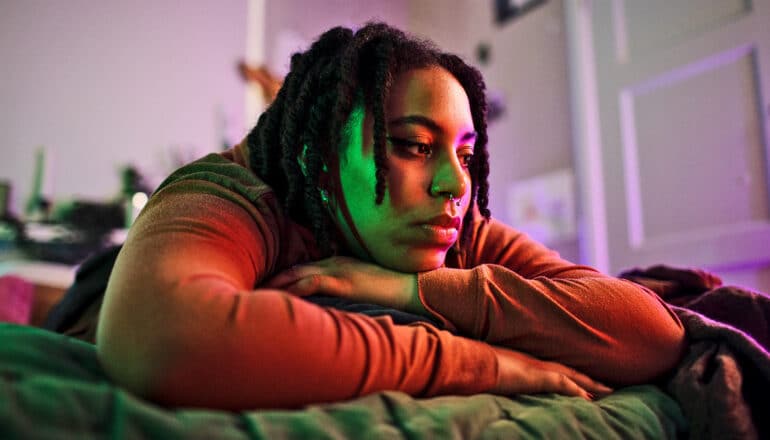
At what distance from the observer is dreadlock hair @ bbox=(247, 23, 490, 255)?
88 cm

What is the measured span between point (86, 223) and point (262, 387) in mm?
1999

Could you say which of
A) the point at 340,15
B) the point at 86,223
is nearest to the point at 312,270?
the point at 86,223

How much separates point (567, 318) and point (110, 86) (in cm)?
242

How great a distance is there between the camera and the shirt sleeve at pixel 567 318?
0.77 meters

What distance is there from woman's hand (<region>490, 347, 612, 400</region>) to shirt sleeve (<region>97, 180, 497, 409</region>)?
2 centimetres

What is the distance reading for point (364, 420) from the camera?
1.77 ft

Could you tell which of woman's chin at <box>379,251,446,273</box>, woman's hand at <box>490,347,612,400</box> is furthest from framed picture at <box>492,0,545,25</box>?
woman's hand at <box>490,347,612,400</box>

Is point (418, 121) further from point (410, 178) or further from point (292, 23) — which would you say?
point (292, 23)

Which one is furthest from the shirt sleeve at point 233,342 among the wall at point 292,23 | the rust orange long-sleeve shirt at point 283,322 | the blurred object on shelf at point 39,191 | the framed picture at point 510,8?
the framed picture at point 510,8

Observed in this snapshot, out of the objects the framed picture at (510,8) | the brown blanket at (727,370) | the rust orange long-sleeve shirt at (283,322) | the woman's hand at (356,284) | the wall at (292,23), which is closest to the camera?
the rust orange long-sleeve shirt at (283,322)

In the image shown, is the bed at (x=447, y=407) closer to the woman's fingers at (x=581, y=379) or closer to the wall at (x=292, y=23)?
the woman's fingers at (x=581, y=379)

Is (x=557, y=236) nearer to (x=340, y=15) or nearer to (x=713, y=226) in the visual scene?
(x=713, y=226)

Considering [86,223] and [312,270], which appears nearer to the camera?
[312,270]

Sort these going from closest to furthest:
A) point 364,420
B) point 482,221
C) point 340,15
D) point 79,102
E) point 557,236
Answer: point 364,420 → point 482,221 → point 79,102 → point 557,236 → point 340,15
